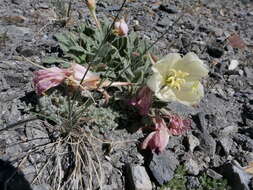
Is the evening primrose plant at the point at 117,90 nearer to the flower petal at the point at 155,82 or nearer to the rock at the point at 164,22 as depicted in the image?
the flower petal at the point at 155,82

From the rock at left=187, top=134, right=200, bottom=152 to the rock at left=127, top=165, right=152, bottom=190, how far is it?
17.4 inches

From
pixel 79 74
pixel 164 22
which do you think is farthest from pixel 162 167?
pixel 164 22

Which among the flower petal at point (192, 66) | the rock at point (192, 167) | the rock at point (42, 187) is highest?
the flower petal at point (192, 66)

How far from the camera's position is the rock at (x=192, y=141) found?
2.74m

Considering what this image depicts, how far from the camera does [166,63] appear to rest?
237 cm

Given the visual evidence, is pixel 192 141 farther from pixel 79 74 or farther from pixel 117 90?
pixel 79 74

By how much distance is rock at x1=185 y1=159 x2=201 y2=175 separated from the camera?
8.44 feet

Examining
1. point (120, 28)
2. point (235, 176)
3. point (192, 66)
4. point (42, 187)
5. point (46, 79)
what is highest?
point (192, 66)

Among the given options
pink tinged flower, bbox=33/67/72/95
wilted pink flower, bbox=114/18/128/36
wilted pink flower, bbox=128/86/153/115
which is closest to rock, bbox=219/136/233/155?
wilted pink flower, bbox=128/86/153/115

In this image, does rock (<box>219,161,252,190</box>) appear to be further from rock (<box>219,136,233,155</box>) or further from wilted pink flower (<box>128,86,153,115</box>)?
wilted pink flower (<box>128,86,153,115</box>)

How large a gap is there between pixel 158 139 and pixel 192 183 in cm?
33

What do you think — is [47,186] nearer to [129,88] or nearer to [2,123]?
[2,123]

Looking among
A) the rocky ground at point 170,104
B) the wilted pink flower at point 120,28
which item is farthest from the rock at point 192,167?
the wilted pink flower at point 120,28

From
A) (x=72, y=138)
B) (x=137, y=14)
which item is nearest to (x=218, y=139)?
(x=72, y=138)
